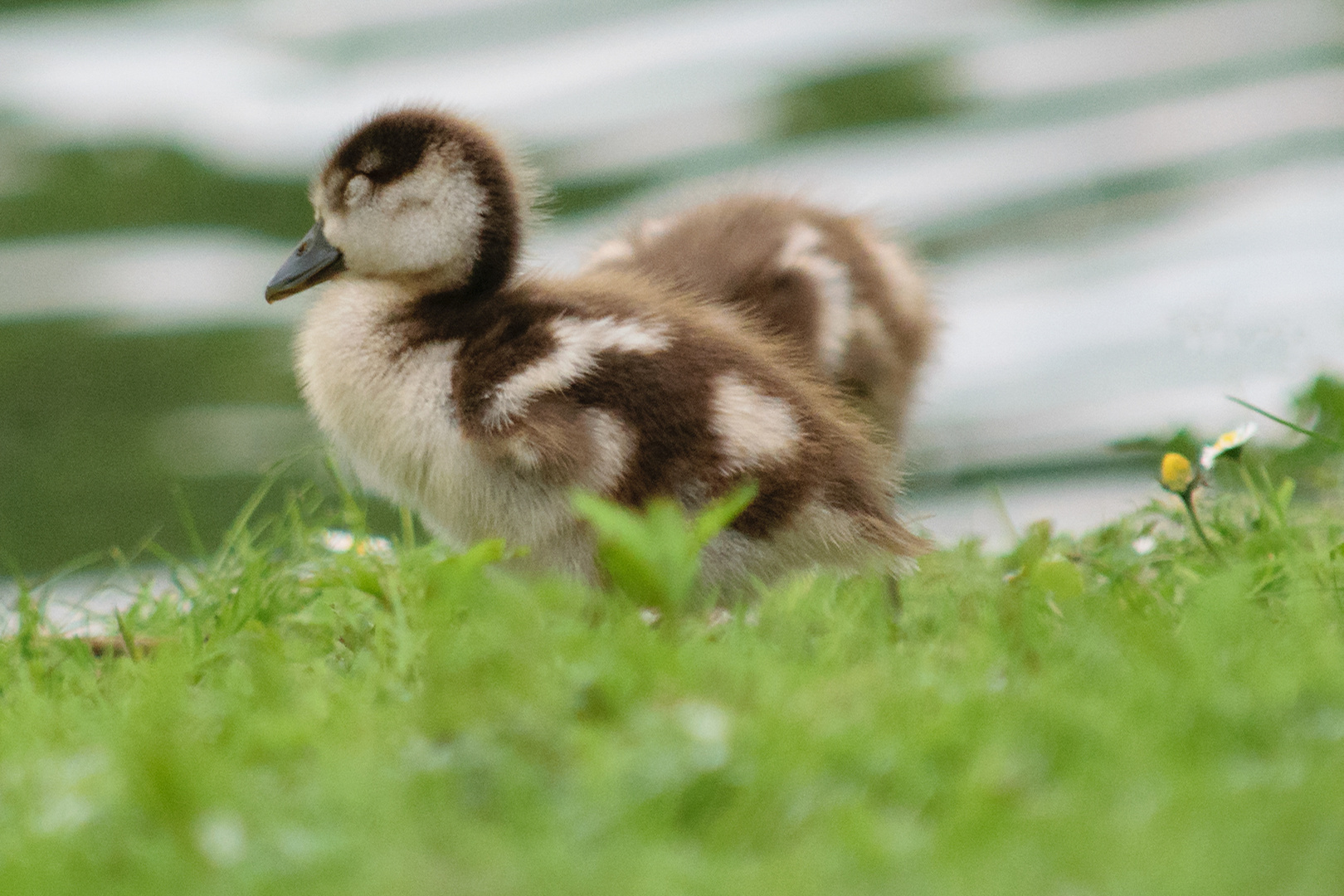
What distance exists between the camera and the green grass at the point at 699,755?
1.21m

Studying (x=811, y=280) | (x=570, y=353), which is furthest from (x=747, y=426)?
(x=811, y=280)

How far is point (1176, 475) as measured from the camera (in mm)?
2531

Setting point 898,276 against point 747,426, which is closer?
point 747,426

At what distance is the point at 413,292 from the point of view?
103 inches

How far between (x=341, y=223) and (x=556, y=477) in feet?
2.14

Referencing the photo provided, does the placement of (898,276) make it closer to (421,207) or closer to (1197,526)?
(1197,526)

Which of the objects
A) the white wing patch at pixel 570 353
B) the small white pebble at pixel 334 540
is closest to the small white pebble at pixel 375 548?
the small white pebble at pixel 334 540

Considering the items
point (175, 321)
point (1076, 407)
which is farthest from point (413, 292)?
point (175, 321)

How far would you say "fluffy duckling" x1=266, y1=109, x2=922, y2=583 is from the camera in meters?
2.31

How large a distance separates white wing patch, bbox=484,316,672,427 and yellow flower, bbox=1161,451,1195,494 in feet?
2.55

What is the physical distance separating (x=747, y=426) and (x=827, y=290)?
820 mm

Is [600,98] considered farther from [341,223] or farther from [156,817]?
[156,817]

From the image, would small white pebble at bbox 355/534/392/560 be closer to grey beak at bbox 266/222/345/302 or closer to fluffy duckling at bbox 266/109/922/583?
fluffy duckling at bbox 266/109/922/583

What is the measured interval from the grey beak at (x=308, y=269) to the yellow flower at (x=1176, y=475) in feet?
4.31
